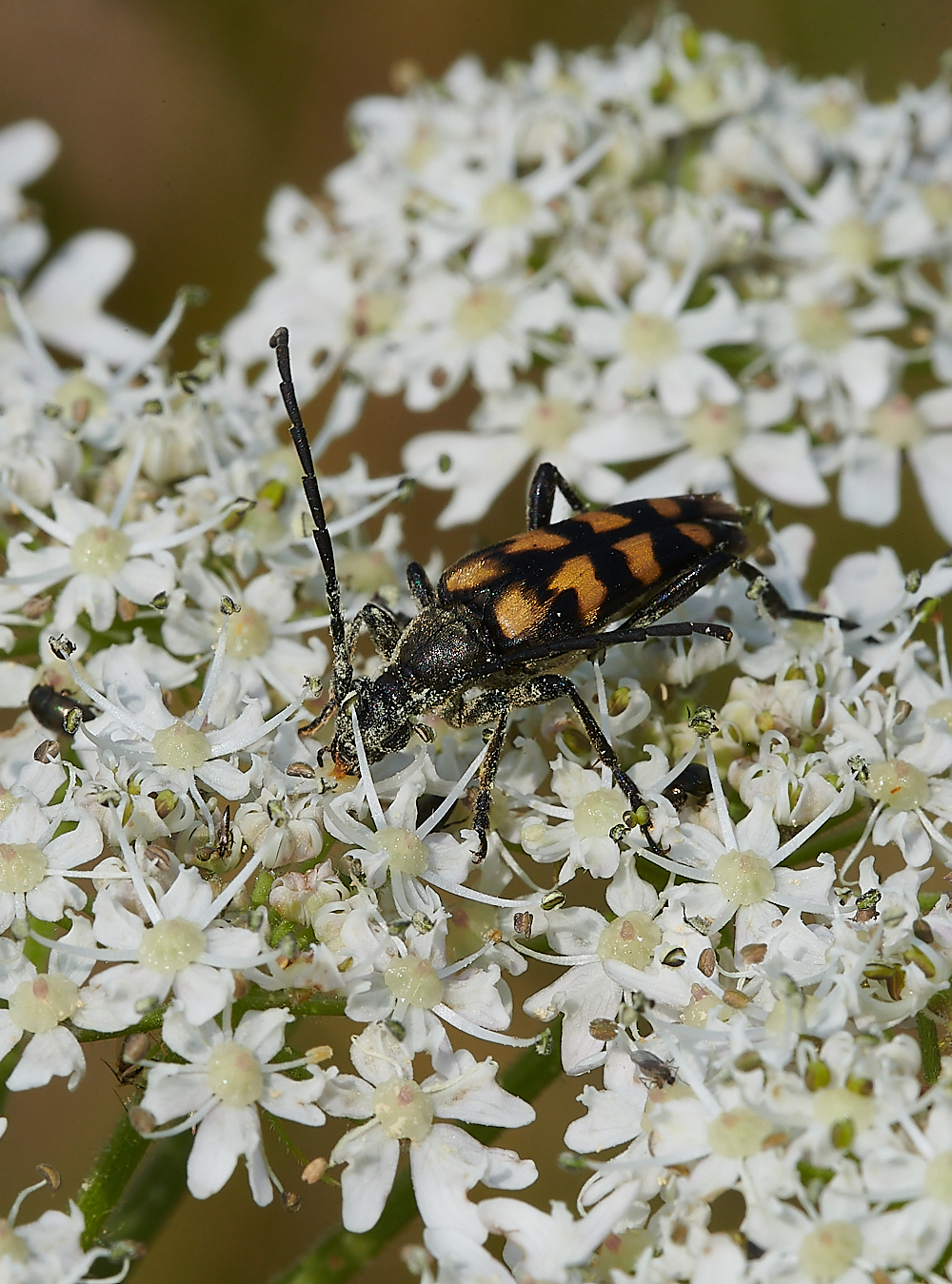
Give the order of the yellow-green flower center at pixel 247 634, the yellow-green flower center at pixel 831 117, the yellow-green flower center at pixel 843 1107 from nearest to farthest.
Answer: the yellow-green flower center at pixel 843 1107
the yellow-green flower center at pixel 247 634
the yellow-green flower center at pixel 831 117

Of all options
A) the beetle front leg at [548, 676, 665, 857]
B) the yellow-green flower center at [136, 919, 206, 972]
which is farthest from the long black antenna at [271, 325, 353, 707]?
the yellow-green flower center at [136, 919, 206, 972]

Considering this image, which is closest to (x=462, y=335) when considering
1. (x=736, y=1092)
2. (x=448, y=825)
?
(x=448, y=825)

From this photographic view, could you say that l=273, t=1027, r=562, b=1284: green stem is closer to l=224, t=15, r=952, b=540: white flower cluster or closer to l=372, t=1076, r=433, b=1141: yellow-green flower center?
l=372, t=1076, r=433, b=1141: yellow-green flower center

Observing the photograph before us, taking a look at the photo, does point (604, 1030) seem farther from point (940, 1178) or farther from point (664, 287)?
point (664, 287)

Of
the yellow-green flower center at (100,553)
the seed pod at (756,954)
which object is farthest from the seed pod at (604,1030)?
the yellow-green flower center at (100,553)

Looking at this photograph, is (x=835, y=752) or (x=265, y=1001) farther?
(x=835, y=752)

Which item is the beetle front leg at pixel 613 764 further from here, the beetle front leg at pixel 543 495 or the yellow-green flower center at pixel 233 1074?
the yellow-green flower center at pixel 233 1074

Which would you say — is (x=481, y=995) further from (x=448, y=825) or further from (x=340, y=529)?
(x=340, y=529)

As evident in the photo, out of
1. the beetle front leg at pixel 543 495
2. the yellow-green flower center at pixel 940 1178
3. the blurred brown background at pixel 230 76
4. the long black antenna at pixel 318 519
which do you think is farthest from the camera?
the blurred brown background at pixel 230 76
